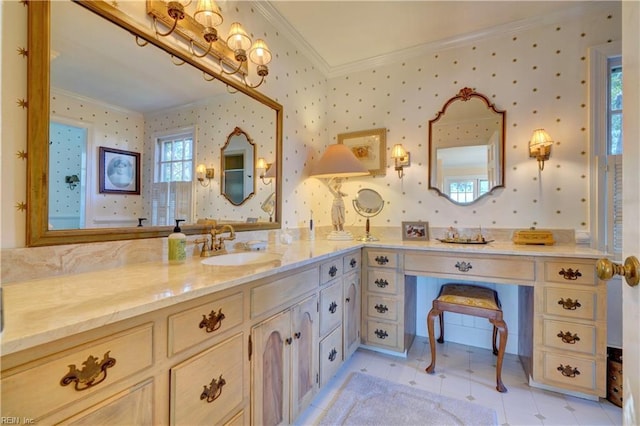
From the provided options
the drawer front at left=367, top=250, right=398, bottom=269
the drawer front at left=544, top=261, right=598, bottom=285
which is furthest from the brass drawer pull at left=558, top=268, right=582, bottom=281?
the drawer front at left=367, top=250, right=398, bottom=269

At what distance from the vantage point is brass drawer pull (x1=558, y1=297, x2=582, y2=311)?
166 centimetres

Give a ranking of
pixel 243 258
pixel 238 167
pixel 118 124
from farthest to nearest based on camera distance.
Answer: pixel 238 167, pixel 243 258, pixel 118 124

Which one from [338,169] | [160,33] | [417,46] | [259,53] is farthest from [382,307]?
[417,46]

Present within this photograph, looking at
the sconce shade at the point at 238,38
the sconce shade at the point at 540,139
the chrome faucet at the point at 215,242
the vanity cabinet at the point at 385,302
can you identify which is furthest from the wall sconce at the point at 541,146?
the chrome faucet at the point at 215,242

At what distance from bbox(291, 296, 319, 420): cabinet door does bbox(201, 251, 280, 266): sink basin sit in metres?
0.32

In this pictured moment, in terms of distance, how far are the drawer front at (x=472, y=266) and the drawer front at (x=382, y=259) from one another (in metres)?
0.09

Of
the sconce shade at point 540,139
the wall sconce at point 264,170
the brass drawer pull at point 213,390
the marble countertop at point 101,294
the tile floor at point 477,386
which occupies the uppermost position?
the sconce shade at point 540,139

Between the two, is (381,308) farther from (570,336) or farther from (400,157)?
(400,157)

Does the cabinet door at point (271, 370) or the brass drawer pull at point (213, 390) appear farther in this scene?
the cabinet door at point (271, 370)

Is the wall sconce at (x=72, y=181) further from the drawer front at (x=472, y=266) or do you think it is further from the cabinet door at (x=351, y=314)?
the drawer front at (x=472, y=266)

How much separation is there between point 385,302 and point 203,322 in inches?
61.5

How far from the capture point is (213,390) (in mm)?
951

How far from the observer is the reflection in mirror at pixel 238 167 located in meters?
1.72

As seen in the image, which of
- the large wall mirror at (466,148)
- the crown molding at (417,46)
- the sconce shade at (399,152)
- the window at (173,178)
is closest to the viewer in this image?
the window at (173,178)
